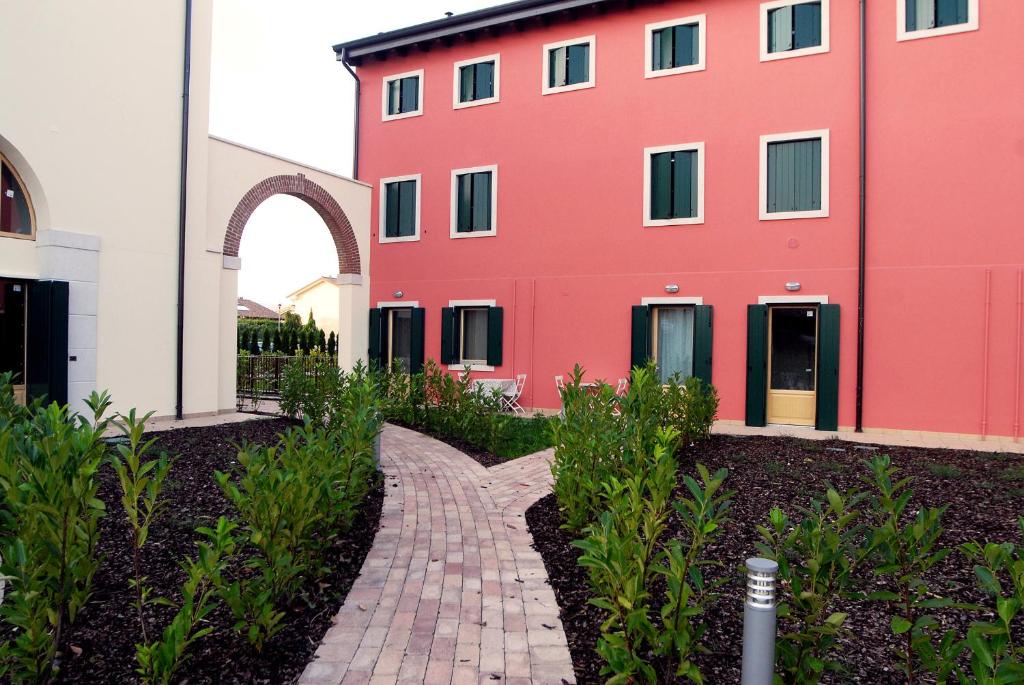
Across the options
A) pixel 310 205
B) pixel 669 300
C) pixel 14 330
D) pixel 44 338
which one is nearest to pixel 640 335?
pixel 669 300

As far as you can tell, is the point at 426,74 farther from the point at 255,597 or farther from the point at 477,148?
the point at 255,597

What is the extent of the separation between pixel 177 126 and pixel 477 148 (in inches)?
242

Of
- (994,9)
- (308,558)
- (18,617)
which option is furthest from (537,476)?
(994,9)

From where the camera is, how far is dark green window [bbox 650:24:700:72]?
40.1ft

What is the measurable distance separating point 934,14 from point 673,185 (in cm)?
482

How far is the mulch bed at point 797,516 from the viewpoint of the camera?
300 centimetres

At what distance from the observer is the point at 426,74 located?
14703 millimetres

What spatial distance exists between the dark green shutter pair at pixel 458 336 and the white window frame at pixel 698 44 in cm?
557

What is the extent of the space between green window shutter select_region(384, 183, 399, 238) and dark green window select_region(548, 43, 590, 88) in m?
4.26

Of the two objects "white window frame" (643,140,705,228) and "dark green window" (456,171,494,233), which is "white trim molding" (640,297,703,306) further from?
"dark green window" (456,171,494,233)

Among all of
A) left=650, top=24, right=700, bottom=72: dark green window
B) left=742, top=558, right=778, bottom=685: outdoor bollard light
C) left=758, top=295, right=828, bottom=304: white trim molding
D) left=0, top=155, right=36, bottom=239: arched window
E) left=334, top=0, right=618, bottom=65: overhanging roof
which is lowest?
left=742, top=558, right=778, bottom=685: outdoor bollard light

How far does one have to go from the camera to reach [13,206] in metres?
8.23

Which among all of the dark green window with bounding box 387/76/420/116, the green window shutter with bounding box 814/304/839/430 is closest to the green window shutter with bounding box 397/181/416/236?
the dark green window with bounding box 387/76/420/116

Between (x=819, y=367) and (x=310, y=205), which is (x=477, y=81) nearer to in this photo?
(x=310, y=205)
